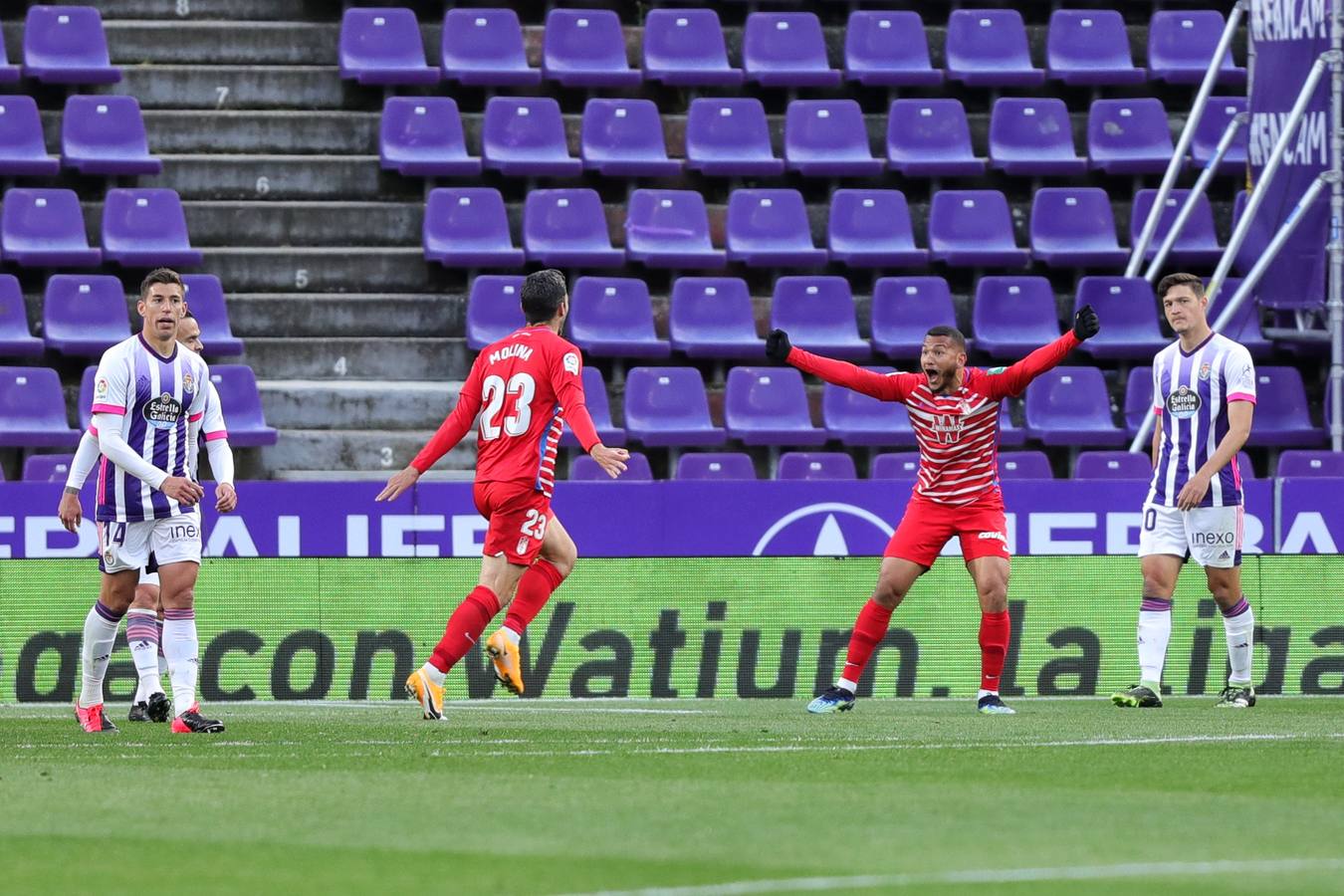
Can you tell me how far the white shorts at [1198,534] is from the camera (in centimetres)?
1141

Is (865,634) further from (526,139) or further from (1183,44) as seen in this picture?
(1183,44)

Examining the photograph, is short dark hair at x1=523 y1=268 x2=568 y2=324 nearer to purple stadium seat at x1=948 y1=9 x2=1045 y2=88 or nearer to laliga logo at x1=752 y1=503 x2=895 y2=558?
laliga logo at x1=752 y1=503 x2=895 y2=558

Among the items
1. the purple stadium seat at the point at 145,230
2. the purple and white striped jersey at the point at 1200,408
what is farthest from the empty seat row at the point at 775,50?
the purple and white striped jersey at the point at 1200,408

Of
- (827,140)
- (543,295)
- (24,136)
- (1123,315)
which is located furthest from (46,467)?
(1123,315)

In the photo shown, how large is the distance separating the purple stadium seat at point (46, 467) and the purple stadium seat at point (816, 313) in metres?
5.77

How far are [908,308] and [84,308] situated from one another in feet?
21.7

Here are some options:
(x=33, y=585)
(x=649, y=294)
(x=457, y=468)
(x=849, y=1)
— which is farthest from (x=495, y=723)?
(x=849, y=1)

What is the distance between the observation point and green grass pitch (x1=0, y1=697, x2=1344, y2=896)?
214 inches

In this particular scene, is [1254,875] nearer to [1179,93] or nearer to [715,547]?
[715,547]

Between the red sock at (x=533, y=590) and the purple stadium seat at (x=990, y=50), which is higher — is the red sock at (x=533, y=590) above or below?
below

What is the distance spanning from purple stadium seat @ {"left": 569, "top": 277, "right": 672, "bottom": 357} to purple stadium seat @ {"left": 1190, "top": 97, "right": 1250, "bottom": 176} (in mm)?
5345

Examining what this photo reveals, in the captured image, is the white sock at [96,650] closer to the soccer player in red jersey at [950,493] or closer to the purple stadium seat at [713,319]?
the soccer player in red jersey at [950,493]

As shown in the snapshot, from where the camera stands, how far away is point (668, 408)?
17453mm

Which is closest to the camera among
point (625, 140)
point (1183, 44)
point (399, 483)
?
point (399, 483)
